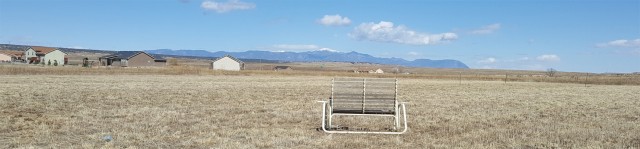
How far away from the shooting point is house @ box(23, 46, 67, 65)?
130 meters

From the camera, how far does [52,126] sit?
12.4 metres

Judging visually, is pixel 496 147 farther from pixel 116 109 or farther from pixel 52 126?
pixel 116 109

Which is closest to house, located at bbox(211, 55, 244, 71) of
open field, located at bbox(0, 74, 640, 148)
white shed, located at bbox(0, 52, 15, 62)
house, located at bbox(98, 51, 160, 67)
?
house, located at bbox(98, 51, 160, 67)

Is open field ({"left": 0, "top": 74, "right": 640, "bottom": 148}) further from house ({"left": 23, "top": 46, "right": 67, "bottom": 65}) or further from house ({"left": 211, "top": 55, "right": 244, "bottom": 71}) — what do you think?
house ({"left": 23, "top": 46, "right": 67, "bottom": 65})

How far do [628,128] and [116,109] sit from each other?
14.5 metres

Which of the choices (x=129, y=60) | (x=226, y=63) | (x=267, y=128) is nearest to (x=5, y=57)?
(x=129, y=60)

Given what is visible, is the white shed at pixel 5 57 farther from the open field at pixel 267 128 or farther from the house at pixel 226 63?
the open field at pixel 267 128

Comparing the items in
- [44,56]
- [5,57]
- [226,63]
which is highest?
[44,56]

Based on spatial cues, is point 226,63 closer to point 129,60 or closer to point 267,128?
point 129,60

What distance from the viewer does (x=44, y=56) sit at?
13388 centimetres

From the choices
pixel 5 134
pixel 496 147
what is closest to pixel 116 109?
pixel 5 134

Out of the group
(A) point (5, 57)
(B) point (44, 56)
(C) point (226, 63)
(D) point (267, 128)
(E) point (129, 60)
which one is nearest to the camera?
(D) point (267, 128)

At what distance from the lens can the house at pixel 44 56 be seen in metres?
130

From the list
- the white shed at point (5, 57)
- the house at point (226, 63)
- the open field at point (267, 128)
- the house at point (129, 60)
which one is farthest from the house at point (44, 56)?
the open field at point (267, 128)
